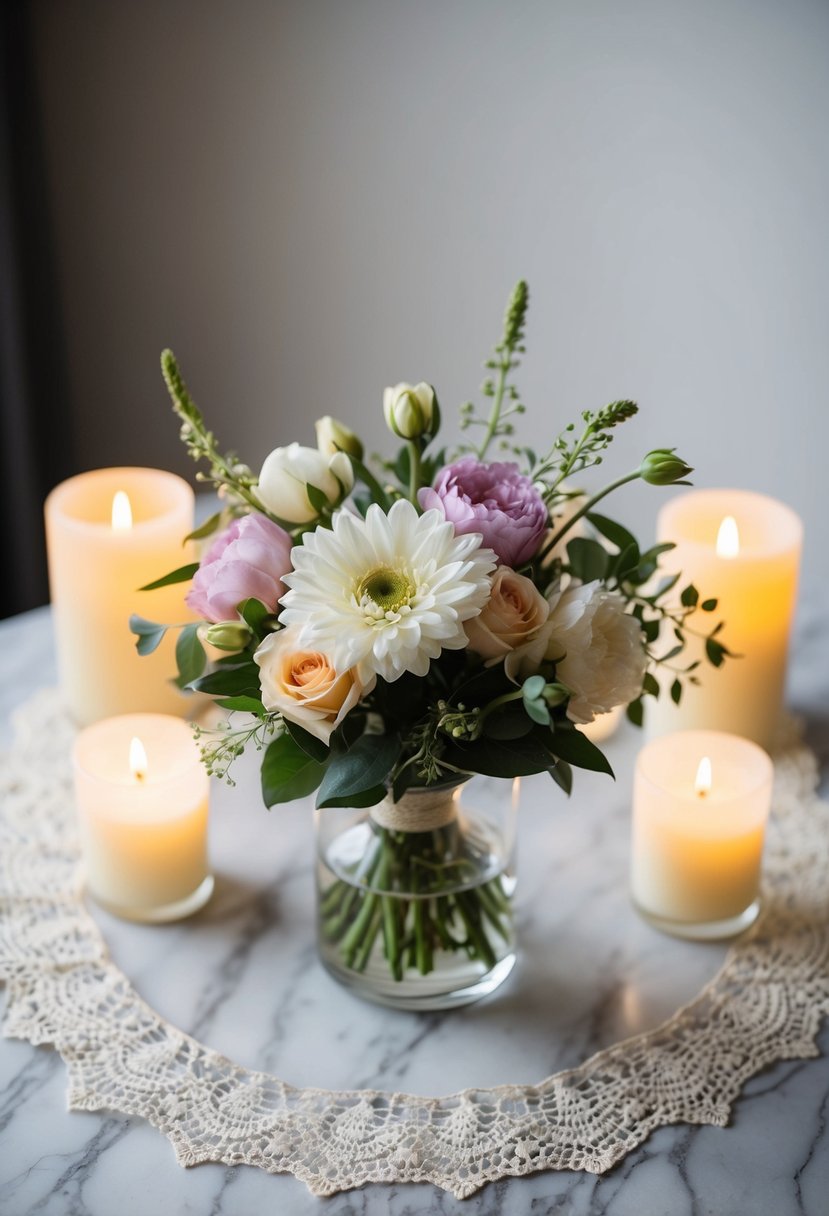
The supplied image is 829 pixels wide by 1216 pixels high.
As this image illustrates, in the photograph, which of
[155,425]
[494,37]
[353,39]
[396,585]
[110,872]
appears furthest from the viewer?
[155,425]

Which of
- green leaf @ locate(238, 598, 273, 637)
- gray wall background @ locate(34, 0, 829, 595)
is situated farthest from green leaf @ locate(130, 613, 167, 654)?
gray wall background @ locate(34, 0, 829, 595)

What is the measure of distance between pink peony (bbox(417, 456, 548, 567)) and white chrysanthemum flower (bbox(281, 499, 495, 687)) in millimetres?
25

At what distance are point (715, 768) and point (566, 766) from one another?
0.23 meters

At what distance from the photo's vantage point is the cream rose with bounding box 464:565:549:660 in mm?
751

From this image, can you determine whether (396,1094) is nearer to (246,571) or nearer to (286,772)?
(286,772)

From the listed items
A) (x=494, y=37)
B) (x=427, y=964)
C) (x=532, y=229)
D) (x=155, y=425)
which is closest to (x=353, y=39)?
(x=494, y=37)

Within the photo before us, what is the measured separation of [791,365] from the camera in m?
1.86

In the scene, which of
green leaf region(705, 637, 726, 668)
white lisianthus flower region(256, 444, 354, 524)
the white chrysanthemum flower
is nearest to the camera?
Result: the white chrysanthemum flower

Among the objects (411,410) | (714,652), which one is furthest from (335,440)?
(714,652)

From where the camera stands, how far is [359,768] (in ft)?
2.55

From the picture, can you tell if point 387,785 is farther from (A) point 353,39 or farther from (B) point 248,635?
(A) point 353,39

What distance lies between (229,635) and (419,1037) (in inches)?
13.4

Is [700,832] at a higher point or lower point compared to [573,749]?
lower

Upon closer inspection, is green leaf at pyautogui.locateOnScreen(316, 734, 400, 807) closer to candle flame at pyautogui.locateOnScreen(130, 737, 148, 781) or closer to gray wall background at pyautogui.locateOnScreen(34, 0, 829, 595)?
candle flame at pyautogui.locateOnScreen(130, 737, 148, 781)
